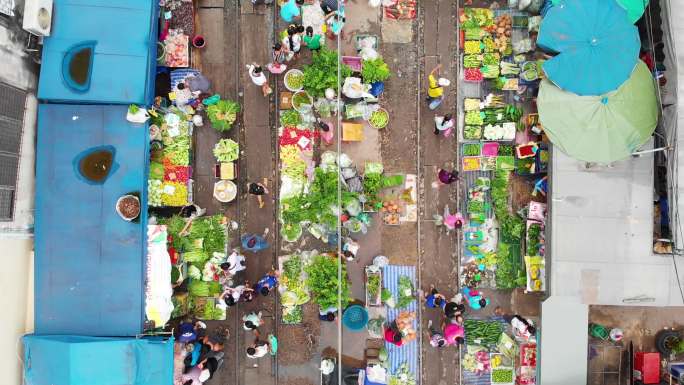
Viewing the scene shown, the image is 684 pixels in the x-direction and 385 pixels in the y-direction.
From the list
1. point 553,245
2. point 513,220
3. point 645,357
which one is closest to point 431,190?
point 513,220

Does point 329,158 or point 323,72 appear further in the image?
point 329,158

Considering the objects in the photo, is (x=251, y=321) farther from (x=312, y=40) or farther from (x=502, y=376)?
(x=312, y=40)

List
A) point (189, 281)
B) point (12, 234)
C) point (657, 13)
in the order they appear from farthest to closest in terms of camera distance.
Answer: point (189, 281) → point (657, 13) → point (12, 234)

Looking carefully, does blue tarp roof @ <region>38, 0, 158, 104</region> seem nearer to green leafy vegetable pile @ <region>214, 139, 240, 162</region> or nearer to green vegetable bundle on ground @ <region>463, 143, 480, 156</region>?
green leafy vegetable pile @ <region>214, 139, 240, 162</region>

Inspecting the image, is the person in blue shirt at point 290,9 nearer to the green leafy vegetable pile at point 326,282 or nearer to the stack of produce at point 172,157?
the stack of produce at point 172,157

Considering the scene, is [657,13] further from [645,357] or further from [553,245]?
[645,357]

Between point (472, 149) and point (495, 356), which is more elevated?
point (472, 149)

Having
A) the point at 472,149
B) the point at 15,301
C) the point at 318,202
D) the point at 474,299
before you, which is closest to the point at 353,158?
the point at 318,202
